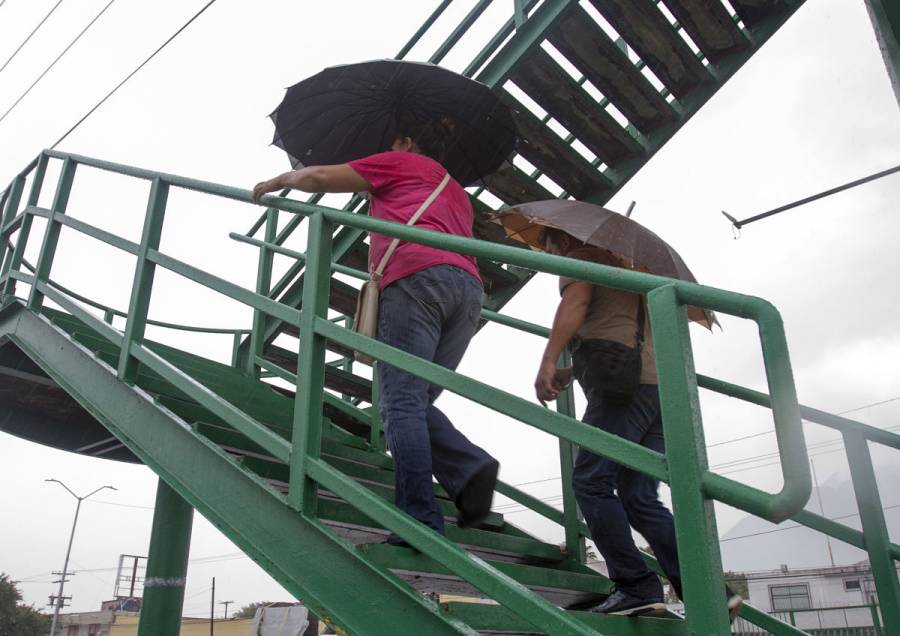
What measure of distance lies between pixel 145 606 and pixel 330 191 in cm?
307

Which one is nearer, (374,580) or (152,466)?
(374,580)

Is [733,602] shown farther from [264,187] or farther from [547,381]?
[264,187]

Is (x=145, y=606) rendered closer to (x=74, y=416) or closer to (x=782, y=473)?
(x=74, y=416)

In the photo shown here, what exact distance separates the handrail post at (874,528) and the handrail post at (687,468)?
1552 mm

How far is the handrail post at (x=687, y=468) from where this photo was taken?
157cm

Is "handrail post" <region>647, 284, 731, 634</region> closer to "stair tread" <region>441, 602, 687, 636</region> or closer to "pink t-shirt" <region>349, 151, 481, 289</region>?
"stair tread" <region>441, 602, 687, 636</region>

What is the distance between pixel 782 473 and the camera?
5.03 ft

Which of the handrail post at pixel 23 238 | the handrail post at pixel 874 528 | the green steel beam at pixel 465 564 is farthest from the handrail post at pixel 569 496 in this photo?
the handrail post at pixel 23 238

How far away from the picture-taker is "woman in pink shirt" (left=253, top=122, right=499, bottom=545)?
2594mm

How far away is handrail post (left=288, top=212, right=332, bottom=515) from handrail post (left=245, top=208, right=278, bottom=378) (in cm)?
302

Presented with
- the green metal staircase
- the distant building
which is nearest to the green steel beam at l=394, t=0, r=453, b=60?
the green metal staircase

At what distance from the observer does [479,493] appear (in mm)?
2656

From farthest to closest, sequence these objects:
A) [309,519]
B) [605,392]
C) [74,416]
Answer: [74,416]
[605,392]
[309,519]

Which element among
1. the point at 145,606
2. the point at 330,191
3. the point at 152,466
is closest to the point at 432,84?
the point at 330,191
